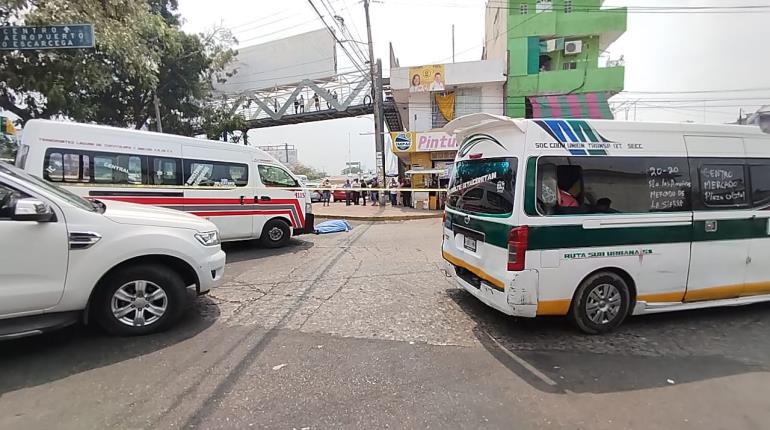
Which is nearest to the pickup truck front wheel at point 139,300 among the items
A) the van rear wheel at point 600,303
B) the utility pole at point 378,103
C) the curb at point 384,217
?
the van rear wheel at point 600,303

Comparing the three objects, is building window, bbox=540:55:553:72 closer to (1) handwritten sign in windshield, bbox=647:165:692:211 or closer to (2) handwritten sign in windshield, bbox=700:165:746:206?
(2) handwritten sign in windshield, bbox=700:165:746:206

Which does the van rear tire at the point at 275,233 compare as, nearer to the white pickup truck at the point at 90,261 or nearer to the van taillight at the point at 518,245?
the white pickup truck at the point at 90,261

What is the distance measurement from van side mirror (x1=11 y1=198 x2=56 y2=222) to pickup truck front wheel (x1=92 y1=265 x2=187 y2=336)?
749 millimetres

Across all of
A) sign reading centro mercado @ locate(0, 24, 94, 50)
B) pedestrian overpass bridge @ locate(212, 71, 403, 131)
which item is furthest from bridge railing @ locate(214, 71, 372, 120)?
sign reading centro mercado @ locate(0, 24, 94, 50)

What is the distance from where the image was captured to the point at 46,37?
652 centimetres

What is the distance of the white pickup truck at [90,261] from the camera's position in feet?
11.0

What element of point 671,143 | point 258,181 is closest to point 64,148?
point 258,181

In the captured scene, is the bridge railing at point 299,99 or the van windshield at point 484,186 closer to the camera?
the van windshield at point 484,186

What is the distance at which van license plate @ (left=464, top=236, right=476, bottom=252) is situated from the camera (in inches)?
171

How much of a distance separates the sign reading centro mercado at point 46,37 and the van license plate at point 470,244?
687 centimetres

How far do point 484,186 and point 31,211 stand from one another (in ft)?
13.5

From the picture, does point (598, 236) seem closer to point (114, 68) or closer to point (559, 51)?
point (114, 68)

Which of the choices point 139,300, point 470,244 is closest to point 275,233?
point 139,300

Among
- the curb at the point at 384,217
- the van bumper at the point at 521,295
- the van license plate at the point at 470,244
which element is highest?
the van license plate at the point at 470,244
